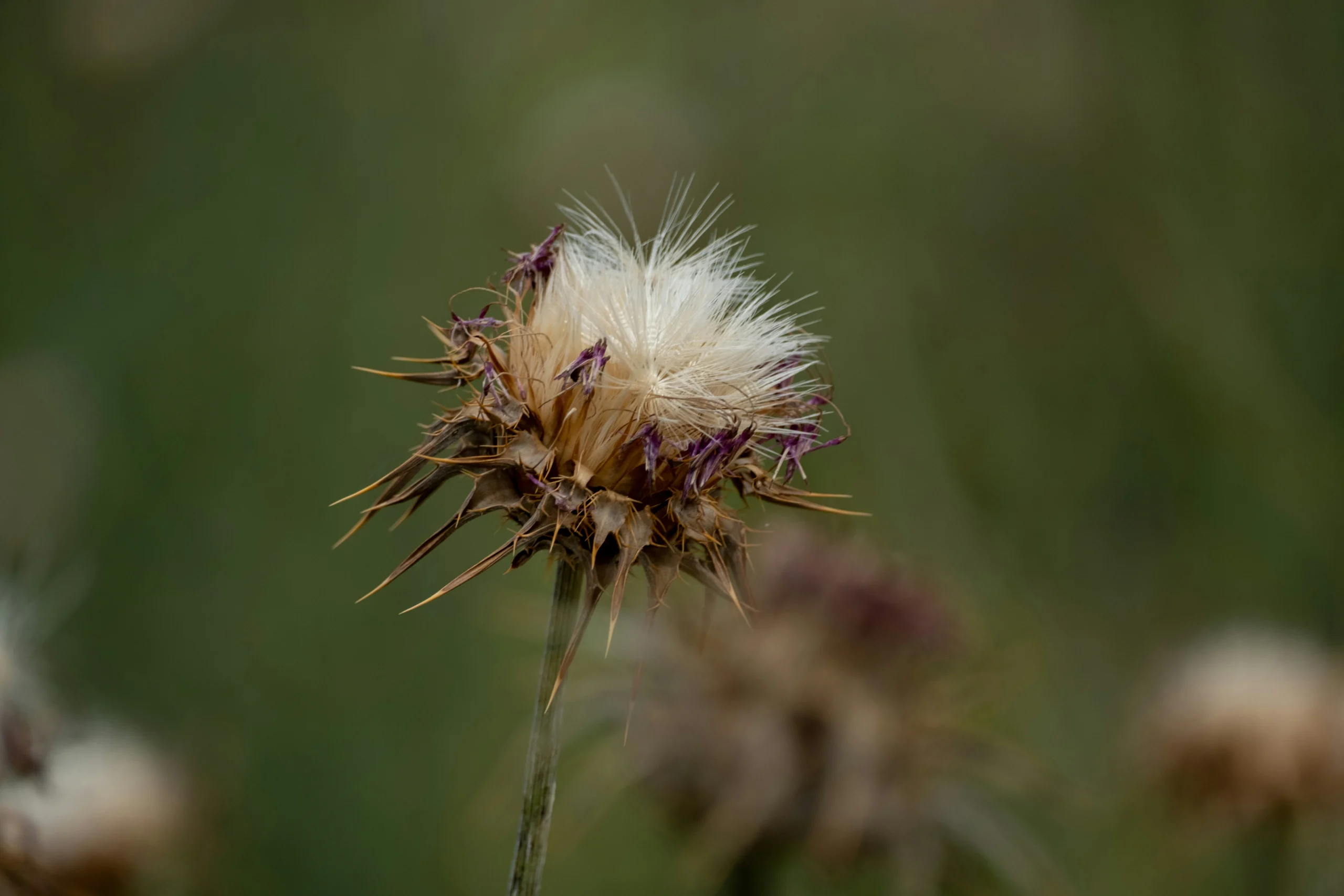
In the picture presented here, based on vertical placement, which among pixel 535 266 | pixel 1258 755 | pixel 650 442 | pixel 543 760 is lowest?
pixel 543 760

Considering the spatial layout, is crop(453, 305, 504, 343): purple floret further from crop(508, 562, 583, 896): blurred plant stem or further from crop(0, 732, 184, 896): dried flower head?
crop(0, 732, 184, 896): dried flower head

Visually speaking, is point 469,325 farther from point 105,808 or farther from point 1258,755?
point 1258,755

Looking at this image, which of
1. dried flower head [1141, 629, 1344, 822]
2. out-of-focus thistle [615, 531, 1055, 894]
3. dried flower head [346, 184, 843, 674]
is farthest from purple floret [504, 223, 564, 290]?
dried flower head [1141, 629, 1344, 822]

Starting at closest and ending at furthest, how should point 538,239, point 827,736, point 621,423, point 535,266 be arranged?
point 621,423, point 535,266, point 827,736, point 538,239

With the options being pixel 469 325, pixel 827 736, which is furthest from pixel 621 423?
pixel 827 736

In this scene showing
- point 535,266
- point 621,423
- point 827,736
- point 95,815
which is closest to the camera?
point 621,423

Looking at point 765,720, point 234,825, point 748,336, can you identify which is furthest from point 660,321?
point 234,825
